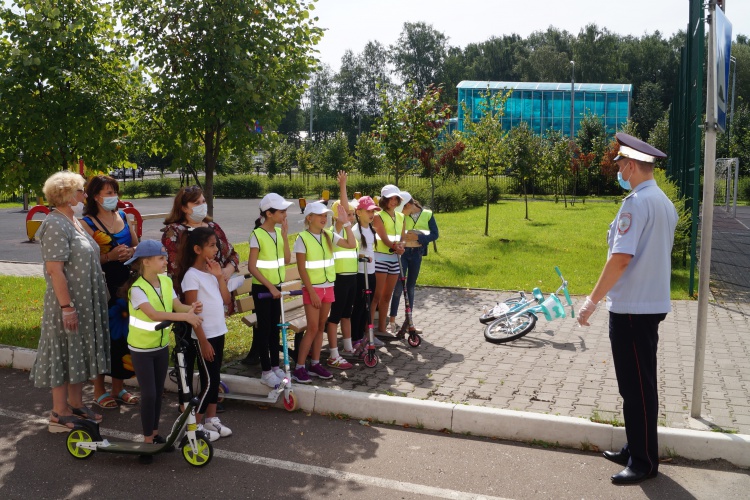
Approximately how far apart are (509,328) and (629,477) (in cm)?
389

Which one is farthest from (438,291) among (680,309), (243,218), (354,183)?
(354,183)

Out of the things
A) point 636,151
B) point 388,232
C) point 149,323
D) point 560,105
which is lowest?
point 149,323

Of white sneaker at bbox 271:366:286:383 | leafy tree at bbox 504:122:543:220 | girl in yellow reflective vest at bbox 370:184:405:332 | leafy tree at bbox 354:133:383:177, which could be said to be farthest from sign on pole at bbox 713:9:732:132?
leafy tree at bbox 354:133:383:177

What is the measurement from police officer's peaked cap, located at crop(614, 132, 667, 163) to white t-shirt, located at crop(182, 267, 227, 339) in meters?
3.14

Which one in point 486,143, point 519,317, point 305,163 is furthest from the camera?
point 305,163

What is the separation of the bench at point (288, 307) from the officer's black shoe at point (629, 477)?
340 cm

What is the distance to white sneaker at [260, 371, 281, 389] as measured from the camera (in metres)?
6.56

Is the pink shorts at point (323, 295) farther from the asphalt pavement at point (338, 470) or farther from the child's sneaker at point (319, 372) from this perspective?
the asphalt pavement at point (338, 470)

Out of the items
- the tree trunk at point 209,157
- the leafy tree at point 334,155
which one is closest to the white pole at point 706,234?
the tree trunk at point 209,157

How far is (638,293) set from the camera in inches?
187

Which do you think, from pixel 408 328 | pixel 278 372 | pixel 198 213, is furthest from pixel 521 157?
pixel 198 213

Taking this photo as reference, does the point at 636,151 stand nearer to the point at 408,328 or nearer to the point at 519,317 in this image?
the point at 408,328

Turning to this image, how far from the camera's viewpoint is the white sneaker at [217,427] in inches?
224

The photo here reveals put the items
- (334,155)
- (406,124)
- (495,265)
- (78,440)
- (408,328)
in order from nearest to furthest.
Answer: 1. (78,440)
2. (408,328)
3. (495,265)
4. (406,124)
5. (334,155)
